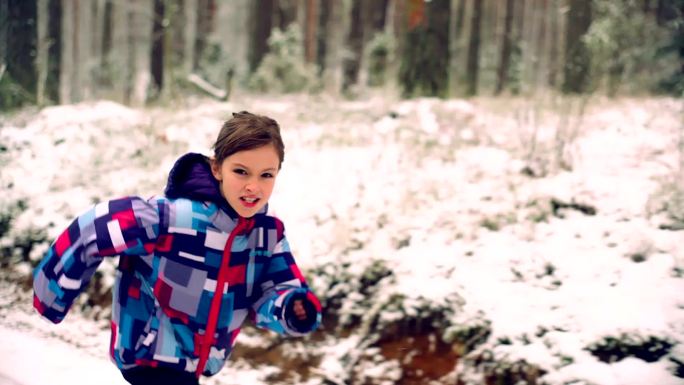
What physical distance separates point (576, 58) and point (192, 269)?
4.74 metres

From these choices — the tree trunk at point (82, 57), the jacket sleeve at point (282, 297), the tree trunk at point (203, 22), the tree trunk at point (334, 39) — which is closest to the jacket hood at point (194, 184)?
the jacket sleeve at point (282, 297)

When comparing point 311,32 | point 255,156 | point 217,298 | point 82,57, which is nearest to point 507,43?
point 311,32

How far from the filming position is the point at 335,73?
15.0 metres

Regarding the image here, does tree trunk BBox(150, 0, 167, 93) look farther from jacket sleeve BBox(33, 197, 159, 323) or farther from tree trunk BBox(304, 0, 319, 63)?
jacket sleeve BBox(33, 197, 159, 323)

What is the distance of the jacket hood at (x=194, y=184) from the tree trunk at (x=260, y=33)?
35.5 feet

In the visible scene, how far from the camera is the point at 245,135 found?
1.78 meters

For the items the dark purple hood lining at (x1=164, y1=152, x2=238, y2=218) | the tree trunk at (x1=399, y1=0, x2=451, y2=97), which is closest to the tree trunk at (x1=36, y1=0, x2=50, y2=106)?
the tree trunk at (x1=399, y1=0, x2=451, y2=97)

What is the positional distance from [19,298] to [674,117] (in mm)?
6113

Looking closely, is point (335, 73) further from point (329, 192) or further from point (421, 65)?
point (329, 192)

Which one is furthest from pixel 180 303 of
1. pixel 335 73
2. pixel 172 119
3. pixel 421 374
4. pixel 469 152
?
pixel 335 73

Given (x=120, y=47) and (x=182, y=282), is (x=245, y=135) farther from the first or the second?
→ (x=120, y=47)

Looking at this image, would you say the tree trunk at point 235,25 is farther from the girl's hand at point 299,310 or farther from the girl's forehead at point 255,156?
the girl's hand at point 299,310

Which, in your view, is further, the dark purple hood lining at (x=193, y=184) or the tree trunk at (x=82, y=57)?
the tree trunk at (x=82, y=57)

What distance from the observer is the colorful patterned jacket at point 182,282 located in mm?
1742
